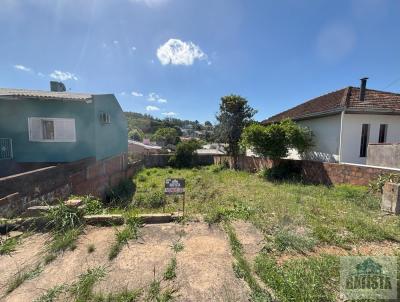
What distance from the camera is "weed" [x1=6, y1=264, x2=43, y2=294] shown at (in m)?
2.44

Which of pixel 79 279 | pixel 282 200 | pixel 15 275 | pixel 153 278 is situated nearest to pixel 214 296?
pixel 153 278

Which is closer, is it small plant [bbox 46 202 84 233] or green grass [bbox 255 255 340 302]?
green grass [bbox 255 255 340 302]

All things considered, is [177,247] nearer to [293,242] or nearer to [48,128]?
[293,242]

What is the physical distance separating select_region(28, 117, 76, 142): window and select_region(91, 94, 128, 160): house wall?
1.01 metres

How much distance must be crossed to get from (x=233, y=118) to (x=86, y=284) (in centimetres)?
1721

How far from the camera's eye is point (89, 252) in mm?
3121

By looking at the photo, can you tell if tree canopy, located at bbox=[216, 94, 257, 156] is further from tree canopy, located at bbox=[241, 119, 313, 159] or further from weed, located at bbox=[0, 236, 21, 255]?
weed, located at bbox=[0, 236, 21, 255]

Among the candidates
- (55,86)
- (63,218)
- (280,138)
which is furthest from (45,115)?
(280,138)

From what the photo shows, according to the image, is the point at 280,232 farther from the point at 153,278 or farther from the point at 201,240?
the point at 153,278

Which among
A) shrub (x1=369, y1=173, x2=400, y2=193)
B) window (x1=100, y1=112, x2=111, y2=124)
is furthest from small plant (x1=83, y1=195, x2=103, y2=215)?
shrub (x1=369, y1=173, x2=400, y2=193)

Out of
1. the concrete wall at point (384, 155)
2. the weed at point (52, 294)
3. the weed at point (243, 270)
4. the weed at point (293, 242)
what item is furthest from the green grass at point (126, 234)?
the concrete wall at point (384, 155)

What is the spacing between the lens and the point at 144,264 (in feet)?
9.39

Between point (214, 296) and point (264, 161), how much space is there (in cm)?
1229

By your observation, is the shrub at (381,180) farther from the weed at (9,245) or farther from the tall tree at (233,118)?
the tall tree at (233,118)
